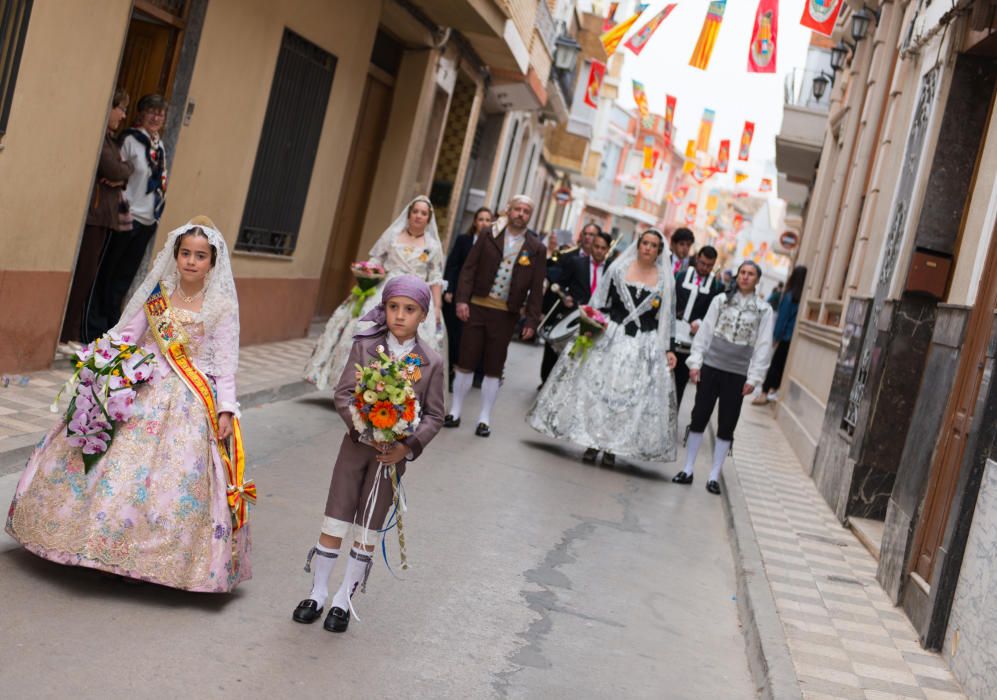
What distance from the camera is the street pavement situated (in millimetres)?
4699

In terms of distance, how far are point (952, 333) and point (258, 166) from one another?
26.2ft

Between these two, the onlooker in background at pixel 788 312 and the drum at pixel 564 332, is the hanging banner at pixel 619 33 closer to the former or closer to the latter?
the onlooker in background at pixel 788 312

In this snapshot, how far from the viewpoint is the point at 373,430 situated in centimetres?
540

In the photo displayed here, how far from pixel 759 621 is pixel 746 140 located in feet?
96.0

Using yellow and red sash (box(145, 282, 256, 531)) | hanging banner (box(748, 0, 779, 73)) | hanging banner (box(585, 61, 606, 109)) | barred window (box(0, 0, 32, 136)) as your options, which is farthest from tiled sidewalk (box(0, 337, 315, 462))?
hanging banner (box(585, 61, 606, 109))

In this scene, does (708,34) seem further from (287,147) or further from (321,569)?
(321,569)

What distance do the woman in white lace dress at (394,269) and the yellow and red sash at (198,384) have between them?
18.6ft

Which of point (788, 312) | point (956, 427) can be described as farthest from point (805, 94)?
point (956, 427)

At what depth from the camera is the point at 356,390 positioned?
17.8ft

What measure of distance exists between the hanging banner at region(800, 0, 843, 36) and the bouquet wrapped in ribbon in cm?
1119

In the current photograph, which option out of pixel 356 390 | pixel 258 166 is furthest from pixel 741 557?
pixel 258 166

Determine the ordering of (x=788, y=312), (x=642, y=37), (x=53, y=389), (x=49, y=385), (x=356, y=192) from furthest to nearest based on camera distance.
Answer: (x=788, y=312)
(x=356, y=192)
(x=642, y=37)
(x=49, y=385)
(x=53, y=389)

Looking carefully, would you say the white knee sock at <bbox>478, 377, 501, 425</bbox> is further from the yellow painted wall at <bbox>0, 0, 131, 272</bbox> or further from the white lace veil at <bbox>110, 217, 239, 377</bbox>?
the white lace veil at <bbox>110, 217, 239, 377</bbox>

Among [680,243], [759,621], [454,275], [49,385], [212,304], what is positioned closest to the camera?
[212,304]
